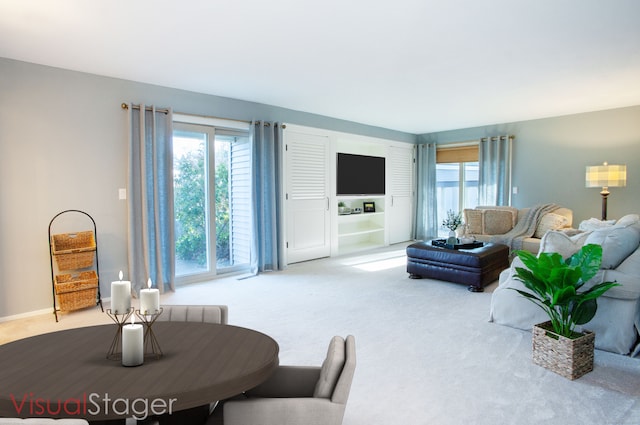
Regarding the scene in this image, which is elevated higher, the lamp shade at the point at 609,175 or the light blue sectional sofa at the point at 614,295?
the lamp shade at the point at 609,175

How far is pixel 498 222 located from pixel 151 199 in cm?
510

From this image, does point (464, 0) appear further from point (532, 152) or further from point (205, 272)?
point (532, 152)

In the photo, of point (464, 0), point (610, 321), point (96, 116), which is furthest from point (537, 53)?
point (96, 116)

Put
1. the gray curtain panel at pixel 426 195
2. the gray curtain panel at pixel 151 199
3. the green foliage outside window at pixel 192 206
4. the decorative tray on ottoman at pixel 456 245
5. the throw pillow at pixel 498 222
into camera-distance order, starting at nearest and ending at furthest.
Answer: the gray curtain panel at pixel 151 199
the green foliage outside window at pixel 192 206
the decorative tray on ottoman at pixel 456 245
the throw pillow at pixel 498 222
the gray curtain panel at pixel 426 195

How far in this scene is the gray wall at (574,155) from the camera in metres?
5.71

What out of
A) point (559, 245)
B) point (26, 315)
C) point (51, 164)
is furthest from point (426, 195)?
point (26, 315)

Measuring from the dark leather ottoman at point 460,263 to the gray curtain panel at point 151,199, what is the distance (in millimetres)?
3043

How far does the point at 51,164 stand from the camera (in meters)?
3.73

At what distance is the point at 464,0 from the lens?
2459 millimetres

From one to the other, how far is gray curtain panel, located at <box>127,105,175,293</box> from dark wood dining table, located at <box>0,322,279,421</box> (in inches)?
111

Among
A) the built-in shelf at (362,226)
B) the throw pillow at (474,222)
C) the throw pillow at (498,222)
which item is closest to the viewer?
the throw pillow at (498,222)

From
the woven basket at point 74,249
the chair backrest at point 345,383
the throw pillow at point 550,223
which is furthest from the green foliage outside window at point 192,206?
the throw pillow at point 550,223

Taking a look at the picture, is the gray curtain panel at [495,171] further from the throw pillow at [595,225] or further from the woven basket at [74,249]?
the woven basket at [74,249]

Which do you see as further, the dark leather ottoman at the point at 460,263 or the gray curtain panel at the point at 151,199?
the dark leather ottoman at the point at 460,263
